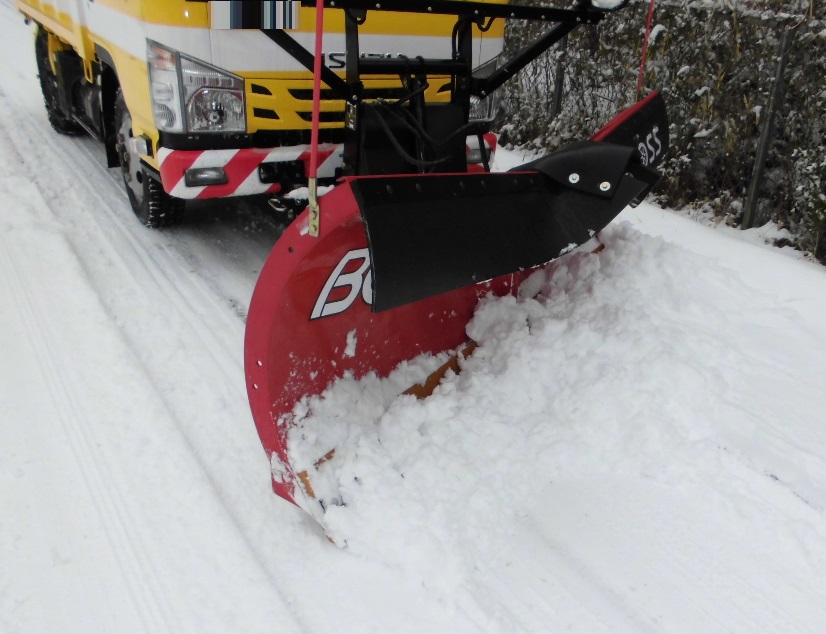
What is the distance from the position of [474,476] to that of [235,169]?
208 centimetres

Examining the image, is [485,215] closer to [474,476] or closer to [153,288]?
[474,476]

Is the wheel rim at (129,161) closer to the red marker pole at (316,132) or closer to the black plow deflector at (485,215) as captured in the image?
the red marker pole at (316,132)

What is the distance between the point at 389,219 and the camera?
1.86 metres

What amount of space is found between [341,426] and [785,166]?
3812mm

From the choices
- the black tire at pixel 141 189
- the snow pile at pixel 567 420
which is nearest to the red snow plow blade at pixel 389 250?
the snow pile at pixel 567 420

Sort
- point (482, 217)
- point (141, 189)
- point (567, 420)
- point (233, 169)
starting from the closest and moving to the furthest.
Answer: point (482, 217), point (567, 420), point (233, 169), point (141, 189)

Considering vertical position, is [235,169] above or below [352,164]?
below

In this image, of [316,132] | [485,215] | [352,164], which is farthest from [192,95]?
[485,215]

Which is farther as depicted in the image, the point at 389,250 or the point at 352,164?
the point at 352,164

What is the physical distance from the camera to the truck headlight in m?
3.20

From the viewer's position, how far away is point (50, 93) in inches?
255

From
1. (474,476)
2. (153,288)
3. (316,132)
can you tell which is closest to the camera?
(316,132)

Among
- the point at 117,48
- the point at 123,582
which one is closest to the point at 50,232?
the point at 117,48

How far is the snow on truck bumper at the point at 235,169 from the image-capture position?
11.0 ft
